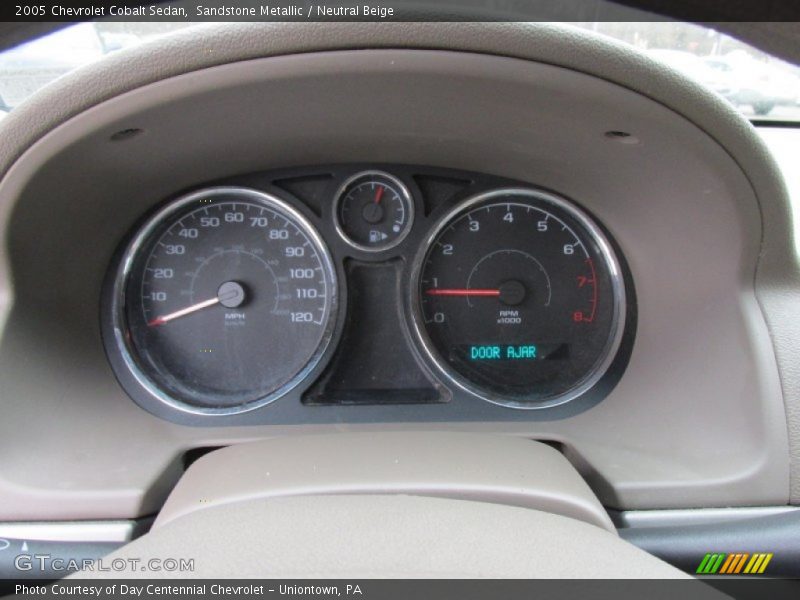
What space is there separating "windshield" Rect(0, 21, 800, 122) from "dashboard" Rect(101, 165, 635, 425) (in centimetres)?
59

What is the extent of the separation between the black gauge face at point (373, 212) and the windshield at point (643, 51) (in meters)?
0.91

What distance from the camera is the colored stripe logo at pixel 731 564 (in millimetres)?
1817

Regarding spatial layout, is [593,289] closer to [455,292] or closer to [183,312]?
[455,292]

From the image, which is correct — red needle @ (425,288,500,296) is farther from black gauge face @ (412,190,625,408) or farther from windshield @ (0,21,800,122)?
windshield @ (0,21,800,122)

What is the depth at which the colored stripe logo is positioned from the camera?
1.82m

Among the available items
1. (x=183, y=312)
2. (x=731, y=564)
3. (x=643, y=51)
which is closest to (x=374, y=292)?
(x=183, y=312)

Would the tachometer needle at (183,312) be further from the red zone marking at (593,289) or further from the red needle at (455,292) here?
the red zone marking at (593,289)

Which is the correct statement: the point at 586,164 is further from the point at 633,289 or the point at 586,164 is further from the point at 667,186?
the point at 633,289

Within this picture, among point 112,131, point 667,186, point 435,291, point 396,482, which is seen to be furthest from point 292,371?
point 667,186

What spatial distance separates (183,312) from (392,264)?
2.33 feet

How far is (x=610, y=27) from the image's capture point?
66.4 inches

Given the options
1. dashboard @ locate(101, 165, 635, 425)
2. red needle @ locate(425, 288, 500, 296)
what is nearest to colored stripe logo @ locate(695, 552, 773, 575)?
dashboard @ locate(101, 165, 635, 425)

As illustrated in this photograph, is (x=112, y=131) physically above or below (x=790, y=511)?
above

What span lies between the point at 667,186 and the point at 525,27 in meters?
0.73
